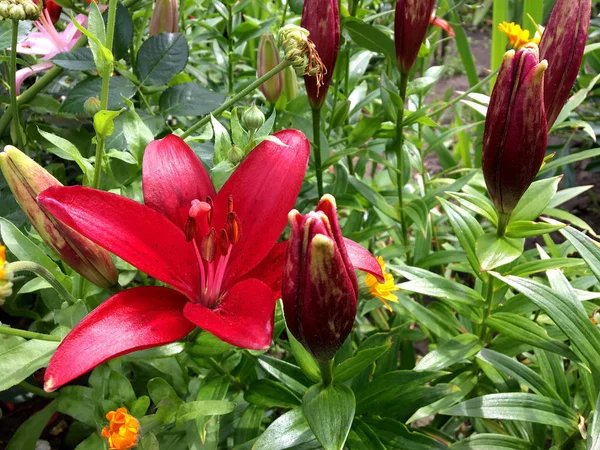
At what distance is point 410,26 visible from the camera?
0.86 metres

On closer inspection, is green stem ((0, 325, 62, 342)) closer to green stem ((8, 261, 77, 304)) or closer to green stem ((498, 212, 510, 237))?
green stem ((8, 261, 77, 304))

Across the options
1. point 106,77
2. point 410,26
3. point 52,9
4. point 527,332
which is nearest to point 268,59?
point 410,26

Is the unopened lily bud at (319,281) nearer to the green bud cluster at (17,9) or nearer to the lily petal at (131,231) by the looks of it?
the lily petal at (131,231)

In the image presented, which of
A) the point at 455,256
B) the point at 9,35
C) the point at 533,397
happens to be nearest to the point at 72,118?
the point at 9,35

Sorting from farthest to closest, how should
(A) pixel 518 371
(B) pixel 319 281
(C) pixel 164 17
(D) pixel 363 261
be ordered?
(C) pixel 164 17
(A) pixel 518 371
(D) pixel 363 261
(B) pixel 319 281

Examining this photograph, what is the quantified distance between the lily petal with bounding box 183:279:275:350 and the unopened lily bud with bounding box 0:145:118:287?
0.11 m

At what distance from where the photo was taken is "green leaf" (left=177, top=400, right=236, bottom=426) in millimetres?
666

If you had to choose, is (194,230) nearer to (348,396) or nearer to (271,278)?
(271,278)

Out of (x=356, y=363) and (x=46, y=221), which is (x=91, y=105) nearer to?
(x=46, y=221)

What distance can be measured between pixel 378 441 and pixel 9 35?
0.71 m

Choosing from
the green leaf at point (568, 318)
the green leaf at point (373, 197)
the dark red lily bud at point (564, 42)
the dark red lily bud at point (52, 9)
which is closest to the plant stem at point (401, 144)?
the green leaf at point (373, 197)

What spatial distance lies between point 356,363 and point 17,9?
52 centimetres

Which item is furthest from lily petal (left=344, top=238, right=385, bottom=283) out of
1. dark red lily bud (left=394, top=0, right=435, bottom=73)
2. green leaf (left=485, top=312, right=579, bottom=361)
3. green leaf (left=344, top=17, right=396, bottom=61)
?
green leaf (left=344, top=17, right=396, bottom=61)

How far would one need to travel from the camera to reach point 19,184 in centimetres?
59
